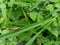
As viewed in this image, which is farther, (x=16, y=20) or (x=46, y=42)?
(x=16, y=20)

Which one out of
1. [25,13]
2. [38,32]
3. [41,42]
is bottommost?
[41,42]

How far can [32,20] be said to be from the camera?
5.94 ft

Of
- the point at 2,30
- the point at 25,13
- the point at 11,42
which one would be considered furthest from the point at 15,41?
the point at 25,13

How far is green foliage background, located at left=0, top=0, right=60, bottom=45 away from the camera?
171 cm

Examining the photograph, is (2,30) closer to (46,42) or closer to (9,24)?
(9,24)

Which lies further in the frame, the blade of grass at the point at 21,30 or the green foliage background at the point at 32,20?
Result: the green foliage background at the point at 32,20

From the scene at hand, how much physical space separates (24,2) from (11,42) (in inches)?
15.0

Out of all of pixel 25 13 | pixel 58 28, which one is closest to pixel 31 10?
pixel 25 13

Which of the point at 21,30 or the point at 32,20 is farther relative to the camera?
the point at 32,20

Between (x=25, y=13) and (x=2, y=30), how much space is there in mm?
262

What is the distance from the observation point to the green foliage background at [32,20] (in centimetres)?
171

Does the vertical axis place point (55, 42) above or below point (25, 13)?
below

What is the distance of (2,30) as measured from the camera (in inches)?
70.4

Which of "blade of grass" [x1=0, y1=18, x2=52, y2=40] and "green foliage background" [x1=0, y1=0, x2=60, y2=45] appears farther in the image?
"green foliage background" [x1=0, y1=0, x2=60, y2=45]
